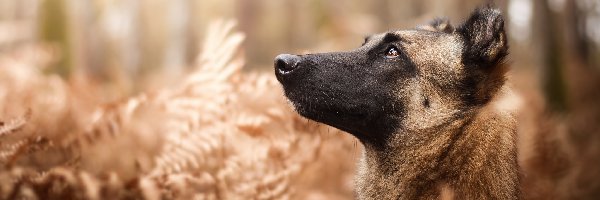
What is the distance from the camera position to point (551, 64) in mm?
11258

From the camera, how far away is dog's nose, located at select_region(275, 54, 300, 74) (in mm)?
3770

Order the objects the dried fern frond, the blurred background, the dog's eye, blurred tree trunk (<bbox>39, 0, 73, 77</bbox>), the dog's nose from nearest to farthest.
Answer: the dried fern frond
the dog's nose
the dog's eye
the blurred background
blurred tree trunk (<bbox>39, 0, 73, 77</bbox>)

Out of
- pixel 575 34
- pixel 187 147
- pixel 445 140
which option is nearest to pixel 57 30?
pixel 187 147

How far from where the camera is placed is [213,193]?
3.97 meters

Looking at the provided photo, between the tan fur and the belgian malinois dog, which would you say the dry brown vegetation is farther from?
the tan fur

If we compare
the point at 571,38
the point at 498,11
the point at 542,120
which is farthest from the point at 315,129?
the point at 571,38

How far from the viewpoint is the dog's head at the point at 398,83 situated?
12.6 ft

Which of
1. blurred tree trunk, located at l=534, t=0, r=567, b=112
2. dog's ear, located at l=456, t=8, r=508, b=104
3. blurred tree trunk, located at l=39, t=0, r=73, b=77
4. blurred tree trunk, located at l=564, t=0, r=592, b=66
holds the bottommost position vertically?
dog's ear, located at l=456, t=8, r=508, b=104

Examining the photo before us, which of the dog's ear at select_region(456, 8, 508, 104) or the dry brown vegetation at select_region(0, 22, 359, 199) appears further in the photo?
the dog's ear at select_region(456, 8, 508, 104)

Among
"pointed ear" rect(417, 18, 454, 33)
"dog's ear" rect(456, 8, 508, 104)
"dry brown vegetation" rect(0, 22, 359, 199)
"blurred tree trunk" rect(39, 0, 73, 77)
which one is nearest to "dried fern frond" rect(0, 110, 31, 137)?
"dry brown vegetation" rect(0, 22, 359, 199)

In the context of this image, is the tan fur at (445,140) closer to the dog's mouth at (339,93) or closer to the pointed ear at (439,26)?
the dog's mouth at (339,93)

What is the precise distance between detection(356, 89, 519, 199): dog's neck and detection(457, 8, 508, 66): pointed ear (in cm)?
30

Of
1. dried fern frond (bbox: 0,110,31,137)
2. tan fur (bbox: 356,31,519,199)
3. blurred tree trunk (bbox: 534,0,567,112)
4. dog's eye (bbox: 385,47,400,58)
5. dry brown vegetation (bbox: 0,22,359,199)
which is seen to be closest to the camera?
dried fern frond (bbox: 0,110,31,137)

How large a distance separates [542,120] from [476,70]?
3.18 meters
